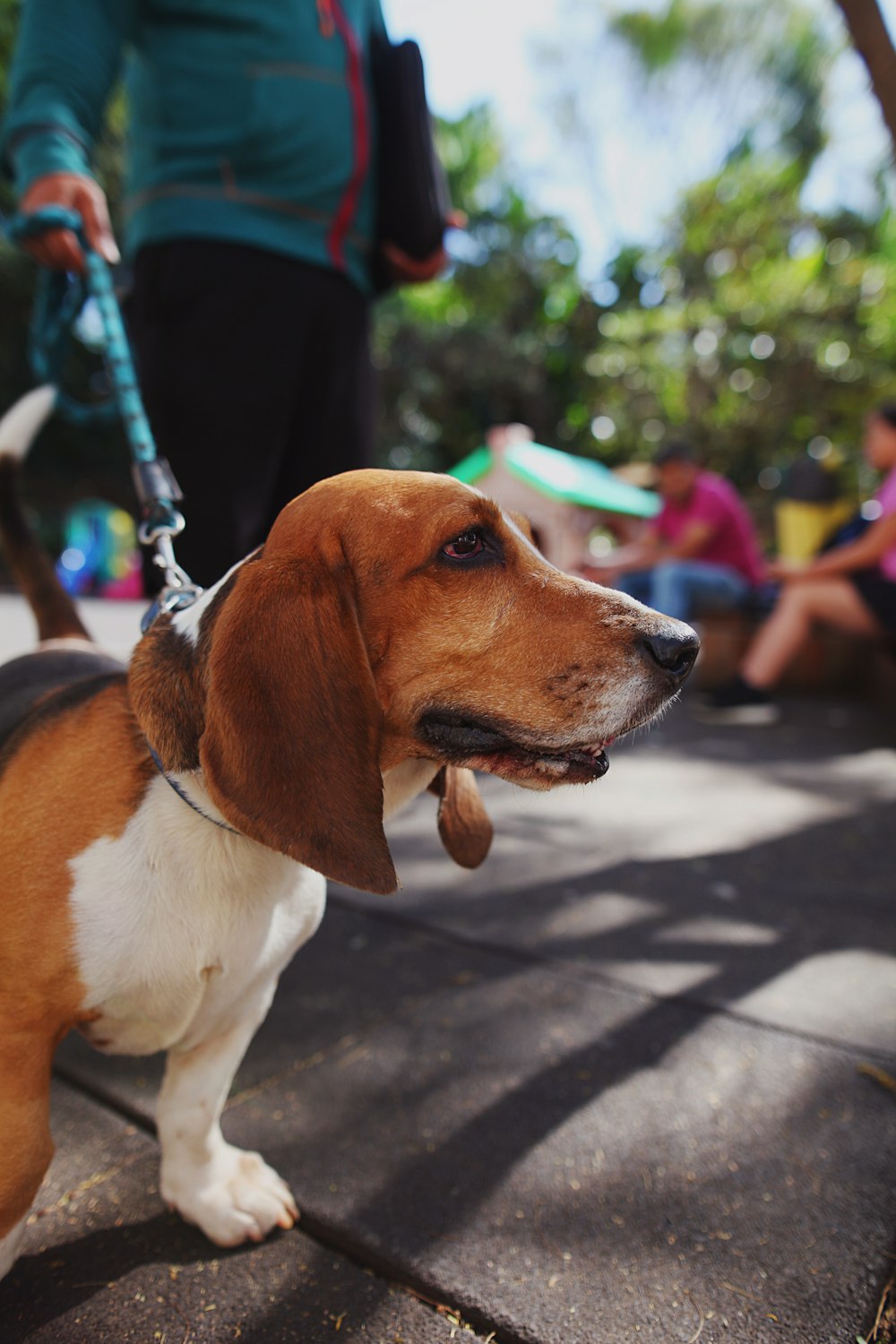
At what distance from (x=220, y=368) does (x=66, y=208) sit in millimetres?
524

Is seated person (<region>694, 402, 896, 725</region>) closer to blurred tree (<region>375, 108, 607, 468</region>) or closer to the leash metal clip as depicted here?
the leash metal clip

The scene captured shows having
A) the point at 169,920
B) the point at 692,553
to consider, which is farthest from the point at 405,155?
the point at 692,553

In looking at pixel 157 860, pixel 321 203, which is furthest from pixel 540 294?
pixel 157 860

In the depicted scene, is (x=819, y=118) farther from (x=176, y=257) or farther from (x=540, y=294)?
(x=176, y=257)

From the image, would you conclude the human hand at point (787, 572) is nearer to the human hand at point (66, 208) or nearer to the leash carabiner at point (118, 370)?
the leash carabiner at point (118, 370)

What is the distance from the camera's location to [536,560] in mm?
1775

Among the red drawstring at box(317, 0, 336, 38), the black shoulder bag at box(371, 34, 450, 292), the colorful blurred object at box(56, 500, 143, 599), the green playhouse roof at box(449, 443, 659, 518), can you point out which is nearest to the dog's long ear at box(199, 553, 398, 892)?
the black shoulder bag at box(371, 34, 450, 292)

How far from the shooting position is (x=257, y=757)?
1446mm

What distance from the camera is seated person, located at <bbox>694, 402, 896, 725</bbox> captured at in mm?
6566

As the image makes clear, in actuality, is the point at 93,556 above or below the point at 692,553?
above

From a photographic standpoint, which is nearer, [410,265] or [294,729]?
[294,729]

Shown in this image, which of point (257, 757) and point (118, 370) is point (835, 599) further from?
point (257, 757)

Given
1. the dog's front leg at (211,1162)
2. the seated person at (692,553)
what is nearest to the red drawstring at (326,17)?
the dog's front leg at (211,1162)

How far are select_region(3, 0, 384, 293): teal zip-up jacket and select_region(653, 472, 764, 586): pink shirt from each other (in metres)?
7.00
